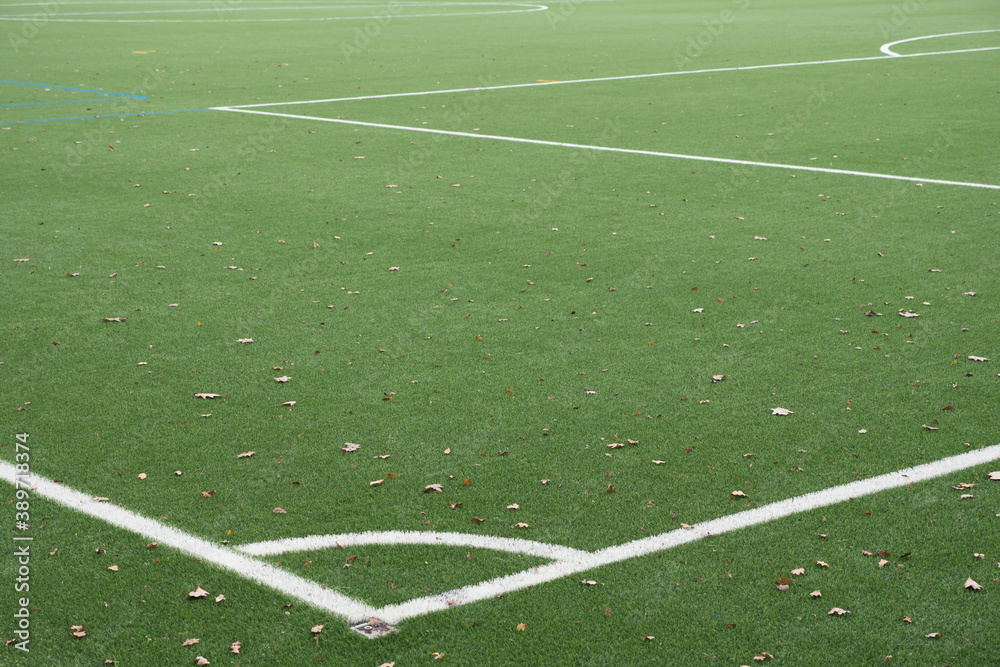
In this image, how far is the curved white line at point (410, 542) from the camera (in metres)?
4.50

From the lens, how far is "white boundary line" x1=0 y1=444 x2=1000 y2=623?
416 centimetres

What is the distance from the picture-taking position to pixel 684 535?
461 cm

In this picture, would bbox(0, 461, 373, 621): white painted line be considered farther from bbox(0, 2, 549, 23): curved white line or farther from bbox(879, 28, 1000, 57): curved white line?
bbox(0, 2, 549, 23): curved white line

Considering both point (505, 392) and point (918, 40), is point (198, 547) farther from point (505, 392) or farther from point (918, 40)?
point (918, 40)

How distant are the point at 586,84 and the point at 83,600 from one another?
54.9 feet

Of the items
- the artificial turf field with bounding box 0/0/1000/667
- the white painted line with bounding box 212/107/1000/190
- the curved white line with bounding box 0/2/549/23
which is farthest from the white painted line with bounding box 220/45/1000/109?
the curved white line with bounding box 0/2/549/23

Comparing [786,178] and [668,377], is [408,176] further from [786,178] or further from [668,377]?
[668,377]

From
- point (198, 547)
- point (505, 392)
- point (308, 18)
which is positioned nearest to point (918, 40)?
point (308, 18)

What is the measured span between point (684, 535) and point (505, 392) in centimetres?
181

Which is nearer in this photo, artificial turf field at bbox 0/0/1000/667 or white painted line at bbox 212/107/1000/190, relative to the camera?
artificial turf field at bbox 0/0/1000/667

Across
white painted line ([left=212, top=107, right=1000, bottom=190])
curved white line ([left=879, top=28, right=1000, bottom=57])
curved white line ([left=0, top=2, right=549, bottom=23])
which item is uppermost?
curved white line ([left=0, top=2, right=549, bottom=23])

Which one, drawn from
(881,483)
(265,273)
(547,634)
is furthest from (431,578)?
(265,273)

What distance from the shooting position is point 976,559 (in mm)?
4398

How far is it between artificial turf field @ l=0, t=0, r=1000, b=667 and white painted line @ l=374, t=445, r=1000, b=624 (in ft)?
0.07
